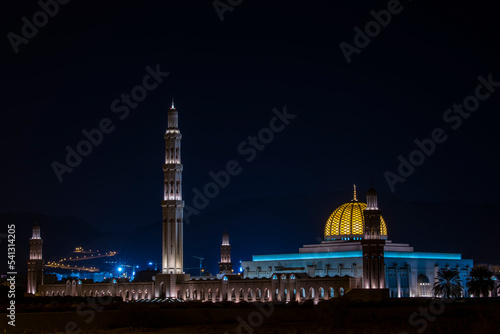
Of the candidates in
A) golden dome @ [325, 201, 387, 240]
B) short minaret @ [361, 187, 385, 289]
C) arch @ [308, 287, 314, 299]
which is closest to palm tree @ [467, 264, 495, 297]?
short minaret @ [361, 187, 385, 289]

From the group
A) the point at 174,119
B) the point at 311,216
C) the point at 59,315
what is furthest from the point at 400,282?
the point at 311,216

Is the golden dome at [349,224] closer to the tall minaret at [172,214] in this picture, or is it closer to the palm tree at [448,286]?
the palm tree at [448,286]

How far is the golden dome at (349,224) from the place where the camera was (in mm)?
83938

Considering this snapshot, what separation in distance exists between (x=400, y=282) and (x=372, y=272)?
9.05m

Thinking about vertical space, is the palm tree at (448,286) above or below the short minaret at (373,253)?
below

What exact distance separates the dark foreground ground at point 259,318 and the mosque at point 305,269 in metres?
8.34

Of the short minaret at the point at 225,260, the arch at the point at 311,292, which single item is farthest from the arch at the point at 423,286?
the short minaret at the point at 225,260

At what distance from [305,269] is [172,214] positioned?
1456 cm

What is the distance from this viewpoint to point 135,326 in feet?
182

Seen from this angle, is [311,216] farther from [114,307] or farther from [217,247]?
[114,307]

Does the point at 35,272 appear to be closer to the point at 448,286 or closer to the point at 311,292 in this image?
the point at 311,292

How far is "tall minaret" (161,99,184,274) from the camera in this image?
268 feet

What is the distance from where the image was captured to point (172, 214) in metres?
82.0

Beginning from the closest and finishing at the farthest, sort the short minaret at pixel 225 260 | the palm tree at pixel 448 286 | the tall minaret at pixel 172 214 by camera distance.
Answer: the palm tree at pixel 448 286
the tall minaret at pixel 172 214
the short minaret at pixel 225 260
